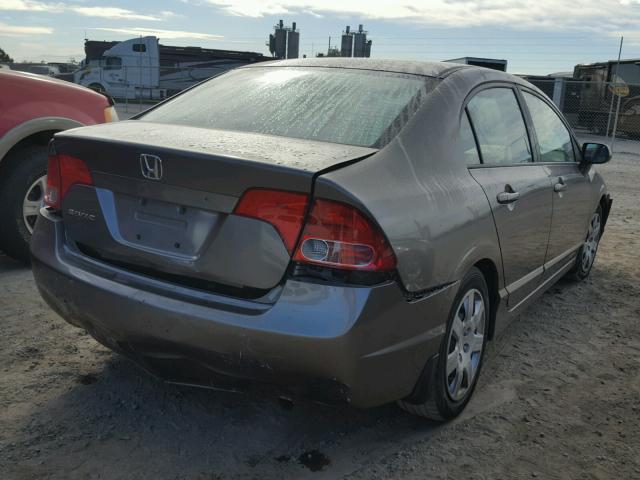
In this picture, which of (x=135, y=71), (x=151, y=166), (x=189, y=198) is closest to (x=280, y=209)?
(x=189, y=198)

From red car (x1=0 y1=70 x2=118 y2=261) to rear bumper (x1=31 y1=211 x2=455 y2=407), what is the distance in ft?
7.83

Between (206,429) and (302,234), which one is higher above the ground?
(302,234)

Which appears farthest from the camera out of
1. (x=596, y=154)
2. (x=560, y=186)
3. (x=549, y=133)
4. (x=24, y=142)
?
(x=24, y=142)

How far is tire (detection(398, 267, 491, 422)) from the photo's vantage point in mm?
2656

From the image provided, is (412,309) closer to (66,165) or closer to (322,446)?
(322,446)

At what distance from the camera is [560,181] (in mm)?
3969

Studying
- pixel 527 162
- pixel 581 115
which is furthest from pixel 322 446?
pixel 581 115

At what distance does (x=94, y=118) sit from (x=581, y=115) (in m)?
23.9

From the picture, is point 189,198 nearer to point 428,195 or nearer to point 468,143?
point 428,195

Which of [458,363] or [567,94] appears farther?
[567,94]

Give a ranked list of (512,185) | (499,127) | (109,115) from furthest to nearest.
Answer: (109,115), (499,127), (512,185)

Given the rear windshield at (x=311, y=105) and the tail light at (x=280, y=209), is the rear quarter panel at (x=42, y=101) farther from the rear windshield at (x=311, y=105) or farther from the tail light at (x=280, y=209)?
the tail light at (x=280, y=209)

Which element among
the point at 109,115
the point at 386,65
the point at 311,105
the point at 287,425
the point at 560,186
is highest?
the point at 386,65

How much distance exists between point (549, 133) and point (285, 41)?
31.7 m
